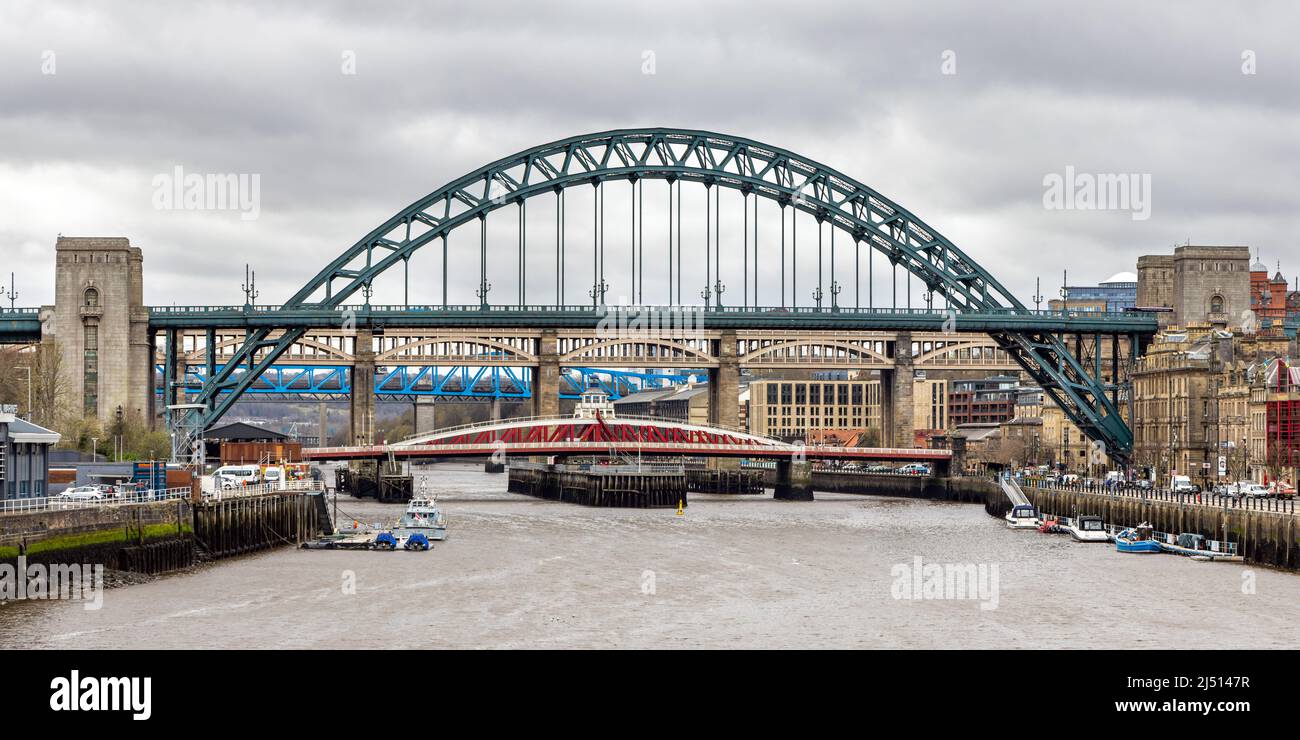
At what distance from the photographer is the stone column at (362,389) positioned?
120688 millimetres

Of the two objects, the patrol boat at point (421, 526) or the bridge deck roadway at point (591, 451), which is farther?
the bridge deck roadway at point (591, 451)

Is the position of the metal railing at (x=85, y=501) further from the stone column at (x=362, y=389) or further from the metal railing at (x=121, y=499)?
the stone column at (x=362, y=389)

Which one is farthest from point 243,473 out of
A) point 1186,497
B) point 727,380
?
point 727,380

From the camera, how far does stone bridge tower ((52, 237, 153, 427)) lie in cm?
8831

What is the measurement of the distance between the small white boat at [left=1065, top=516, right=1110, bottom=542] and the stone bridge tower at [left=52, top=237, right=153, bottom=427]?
45933 mm

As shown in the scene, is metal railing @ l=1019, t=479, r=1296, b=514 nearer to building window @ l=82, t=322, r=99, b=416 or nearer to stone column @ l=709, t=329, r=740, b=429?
stone column @ l=709, t=329, r=740, b=429

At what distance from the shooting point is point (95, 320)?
88.5 meters

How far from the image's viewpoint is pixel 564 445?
349 ft

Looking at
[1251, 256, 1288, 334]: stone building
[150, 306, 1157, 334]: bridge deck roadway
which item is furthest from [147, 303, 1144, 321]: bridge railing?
[1251, 256, 1288, 334]: stone building

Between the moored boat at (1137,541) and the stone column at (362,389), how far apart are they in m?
65.9

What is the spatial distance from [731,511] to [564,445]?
15.5 m
